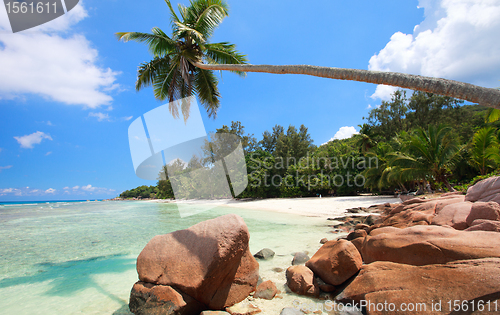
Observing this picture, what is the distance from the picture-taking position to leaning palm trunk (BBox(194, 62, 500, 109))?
2.37m

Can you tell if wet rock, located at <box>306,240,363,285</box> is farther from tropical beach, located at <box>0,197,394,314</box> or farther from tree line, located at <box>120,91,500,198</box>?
tree line, located at <box>120,91,500,198</box>

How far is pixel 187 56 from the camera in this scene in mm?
8320

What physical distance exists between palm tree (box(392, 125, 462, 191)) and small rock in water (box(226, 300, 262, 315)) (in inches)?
656

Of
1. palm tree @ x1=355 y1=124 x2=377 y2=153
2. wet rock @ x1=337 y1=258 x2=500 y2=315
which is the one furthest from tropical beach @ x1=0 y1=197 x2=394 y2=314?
palm tree @ x1=355 y1=124 x2=377 y2=153

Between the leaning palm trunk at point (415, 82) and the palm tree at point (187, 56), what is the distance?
5.47 meters

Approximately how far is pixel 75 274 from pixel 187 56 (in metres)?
7.88

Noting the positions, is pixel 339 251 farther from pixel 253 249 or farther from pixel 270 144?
pixel 270 144

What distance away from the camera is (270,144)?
44406 mm

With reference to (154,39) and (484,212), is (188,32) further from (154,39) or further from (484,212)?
(484,212)

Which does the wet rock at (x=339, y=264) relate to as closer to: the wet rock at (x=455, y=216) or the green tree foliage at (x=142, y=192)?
the wet rock at (x=455, y=216)

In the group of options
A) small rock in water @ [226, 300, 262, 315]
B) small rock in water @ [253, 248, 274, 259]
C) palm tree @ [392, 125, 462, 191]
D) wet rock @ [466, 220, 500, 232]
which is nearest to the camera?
small rock in water @ [226, 300, 262, 315]

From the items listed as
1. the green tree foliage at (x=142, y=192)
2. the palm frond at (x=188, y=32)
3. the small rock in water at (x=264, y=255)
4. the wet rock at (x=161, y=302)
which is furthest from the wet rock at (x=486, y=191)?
the green tree foliage at (x=142, y=192)

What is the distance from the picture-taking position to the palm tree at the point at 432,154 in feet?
47.7

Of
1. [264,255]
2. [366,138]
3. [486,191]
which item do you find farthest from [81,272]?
[366,138]
